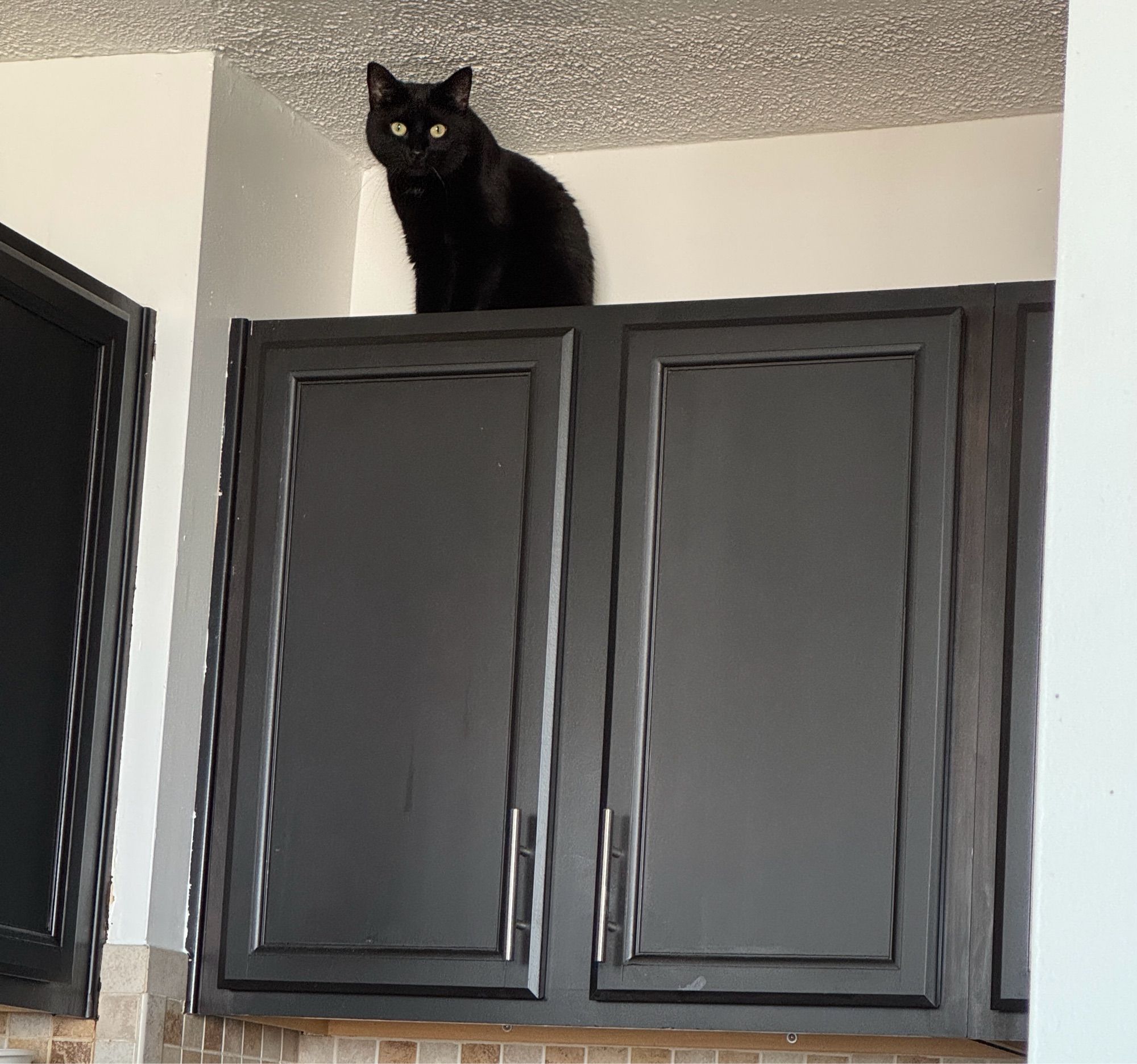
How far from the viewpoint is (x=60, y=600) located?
2.11 meters

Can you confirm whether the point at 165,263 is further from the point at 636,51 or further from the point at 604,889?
the point at 604,889

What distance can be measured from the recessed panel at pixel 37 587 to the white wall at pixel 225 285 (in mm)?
143

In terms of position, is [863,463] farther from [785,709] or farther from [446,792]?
[446,792]

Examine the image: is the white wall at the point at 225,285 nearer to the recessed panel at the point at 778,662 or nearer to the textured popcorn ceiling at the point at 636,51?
the textured popcorn ceiling at the point at 636,51

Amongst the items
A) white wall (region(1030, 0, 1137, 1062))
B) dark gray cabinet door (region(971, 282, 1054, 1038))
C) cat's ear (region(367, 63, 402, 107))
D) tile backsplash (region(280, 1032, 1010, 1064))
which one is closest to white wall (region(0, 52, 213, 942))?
cat's ear (region(367, 63, 402, 107))

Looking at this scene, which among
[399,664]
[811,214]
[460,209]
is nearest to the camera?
[399,664]

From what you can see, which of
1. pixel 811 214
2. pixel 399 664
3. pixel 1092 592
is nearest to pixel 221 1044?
pixel 399 664

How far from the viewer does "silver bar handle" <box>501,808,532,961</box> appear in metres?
2.05

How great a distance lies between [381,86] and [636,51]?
36 centimetres

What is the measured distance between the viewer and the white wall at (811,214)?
2.44 m

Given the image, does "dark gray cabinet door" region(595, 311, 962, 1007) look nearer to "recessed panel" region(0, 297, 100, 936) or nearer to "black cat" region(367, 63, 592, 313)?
"black cat" region(367, 63, 592, 313)

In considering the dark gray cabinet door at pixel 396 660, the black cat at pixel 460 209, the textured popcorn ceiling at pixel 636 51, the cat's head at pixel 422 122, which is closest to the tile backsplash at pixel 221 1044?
the dark gray cabinet door at pixel 396 660

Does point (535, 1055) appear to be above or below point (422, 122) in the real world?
below

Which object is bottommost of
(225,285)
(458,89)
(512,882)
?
(512,882)
